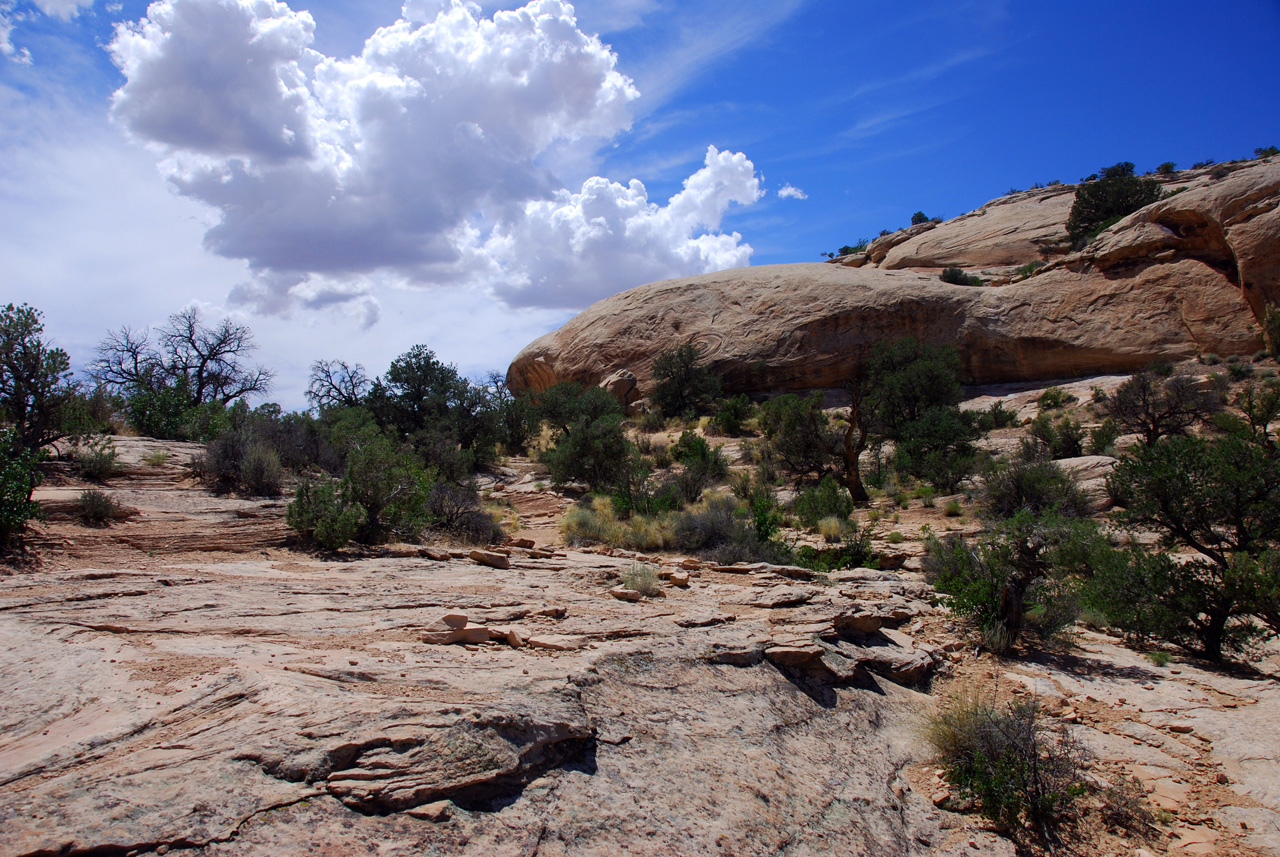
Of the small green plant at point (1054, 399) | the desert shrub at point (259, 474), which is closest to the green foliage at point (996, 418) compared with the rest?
the small green plant at point (1054, 399)

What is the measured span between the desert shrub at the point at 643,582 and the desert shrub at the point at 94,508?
6.36 meters

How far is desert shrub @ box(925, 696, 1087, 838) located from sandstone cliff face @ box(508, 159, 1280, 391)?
25.2 meters

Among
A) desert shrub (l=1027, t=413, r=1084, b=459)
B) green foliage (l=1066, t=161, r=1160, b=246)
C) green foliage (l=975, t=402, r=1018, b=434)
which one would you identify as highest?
green foliage (l=1066, t=161, r=1160, b=246)

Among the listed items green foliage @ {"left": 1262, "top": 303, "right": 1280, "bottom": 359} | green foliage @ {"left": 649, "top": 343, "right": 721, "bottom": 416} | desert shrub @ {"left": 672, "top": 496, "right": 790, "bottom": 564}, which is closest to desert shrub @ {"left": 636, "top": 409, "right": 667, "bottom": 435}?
green foliage @ {"left": 649, "top": 343, "right": 721, "bottom": 416}

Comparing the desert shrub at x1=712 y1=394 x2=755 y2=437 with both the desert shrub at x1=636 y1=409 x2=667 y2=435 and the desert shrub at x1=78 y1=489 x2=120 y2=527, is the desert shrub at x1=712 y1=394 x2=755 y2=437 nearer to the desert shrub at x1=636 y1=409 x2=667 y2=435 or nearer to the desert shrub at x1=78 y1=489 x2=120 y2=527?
the desert shrub at x1=636 y1=409 x2=667 y2=435

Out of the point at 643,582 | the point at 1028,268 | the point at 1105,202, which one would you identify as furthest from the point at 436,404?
the point at 1105,202

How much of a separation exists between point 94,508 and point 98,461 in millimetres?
2015

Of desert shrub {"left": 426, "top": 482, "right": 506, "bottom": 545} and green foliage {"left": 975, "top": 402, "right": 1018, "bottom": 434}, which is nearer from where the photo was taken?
desert shrub {"left": 426, "top": 482, "right": 506, "bottom": 545}

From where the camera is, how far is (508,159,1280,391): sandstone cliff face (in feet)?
78.1

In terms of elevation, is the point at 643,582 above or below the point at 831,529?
above

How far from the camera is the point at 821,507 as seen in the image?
556 inches

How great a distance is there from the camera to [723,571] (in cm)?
909

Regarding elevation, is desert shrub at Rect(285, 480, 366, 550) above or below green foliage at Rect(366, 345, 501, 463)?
below

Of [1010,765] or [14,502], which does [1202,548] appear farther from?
[14,502]
